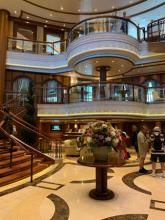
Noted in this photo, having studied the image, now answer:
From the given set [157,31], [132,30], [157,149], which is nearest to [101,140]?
[157,149]

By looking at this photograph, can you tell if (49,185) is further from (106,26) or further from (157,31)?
(157,31)

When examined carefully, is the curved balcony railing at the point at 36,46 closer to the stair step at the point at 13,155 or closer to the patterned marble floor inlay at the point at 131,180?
the stair step at the point at 13,155

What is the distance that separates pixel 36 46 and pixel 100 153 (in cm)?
1333

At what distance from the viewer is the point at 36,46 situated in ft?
51.9

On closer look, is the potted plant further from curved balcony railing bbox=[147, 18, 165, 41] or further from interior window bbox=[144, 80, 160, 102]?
curved balcony railing bbox=[147, 18, 165, 41]

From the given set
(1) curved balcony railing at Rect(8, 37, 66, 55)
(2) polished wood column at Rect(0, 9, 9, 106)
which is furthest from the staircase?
(1) curved balcony railing at Rect(8, 37, 66, 55)

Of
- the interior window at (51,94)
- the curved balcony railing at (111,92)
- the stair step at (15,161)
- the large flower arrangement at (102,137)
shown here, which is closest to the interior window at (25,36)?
the interior window at (51,94)

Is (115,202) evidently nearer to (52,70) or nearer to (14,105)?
(14,105)

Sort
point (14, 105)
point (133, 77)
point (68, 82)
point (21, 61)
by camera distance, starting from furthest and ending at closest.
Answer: point (68, 82) < point (133, 77) < point (21, 61) < point (14, 105)

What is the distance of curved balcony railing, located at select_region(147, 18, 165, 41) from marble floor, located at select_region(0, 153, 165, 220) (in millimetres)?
9176

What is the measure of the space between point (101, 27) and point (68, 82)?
6407 mm

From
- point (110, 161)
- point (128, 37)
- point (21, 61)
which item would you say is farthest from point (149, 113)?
point (21, 61)

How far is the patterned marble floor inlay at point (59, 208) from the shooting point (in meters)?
3.54

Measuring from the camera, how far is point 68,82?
17391 mm
